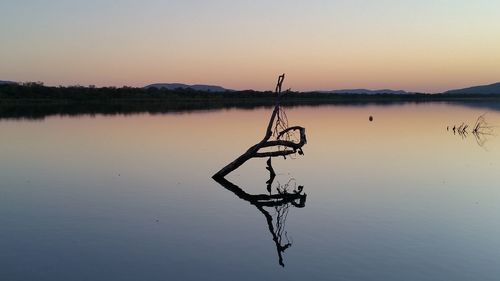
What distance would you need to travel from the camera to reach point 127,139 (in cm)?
2728

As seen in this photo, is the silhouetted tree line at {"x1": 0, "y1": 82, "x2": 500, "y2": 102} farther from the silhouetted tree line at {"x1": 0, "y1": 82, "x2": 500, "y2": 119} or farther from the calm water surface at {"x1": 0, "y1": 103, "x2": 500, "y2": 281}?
the calm water surface at {"x1": 0, "y1": 103, "x2": 500, "y2": 281}

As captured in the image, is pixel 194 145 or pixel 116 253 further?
pixel 194 145

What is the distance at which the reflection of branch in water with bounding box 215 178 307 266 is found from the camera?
9.41 m

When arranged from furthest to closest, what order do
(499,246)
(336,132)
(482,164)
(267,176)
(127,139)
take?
(336,132)
(127,139)
(482,164)
(267,176)
(499,246)

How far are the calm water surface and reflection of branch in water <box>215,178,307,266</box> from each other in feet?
0.34

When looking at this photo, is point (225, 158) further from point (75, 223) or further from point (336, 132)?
point (336, 132)

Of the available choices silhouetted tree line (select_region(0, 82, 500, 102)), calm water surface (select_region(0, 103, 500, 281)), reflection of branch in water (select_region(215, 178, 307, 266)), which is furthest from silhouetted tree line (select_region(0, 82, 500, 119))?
reflection of branch in water (select_region(215, 178, 307, 266))

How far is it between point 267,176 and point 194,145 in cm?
894

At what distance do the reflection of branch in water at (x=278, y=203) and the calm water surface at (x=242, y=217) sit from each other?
0.34 feet

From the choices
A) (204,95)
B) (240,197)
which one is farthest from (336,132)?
(204,95)

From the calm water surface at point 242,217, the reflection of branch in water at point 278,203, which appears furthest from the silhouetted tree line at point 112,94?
the reflection of branch in water at point 278,203

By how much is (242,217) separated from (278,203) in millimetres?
1833

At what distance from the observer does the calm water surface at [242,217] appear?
7809mm

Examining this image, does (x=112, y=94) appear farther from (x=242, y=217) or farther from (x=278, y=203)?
(x=242, y=217)
